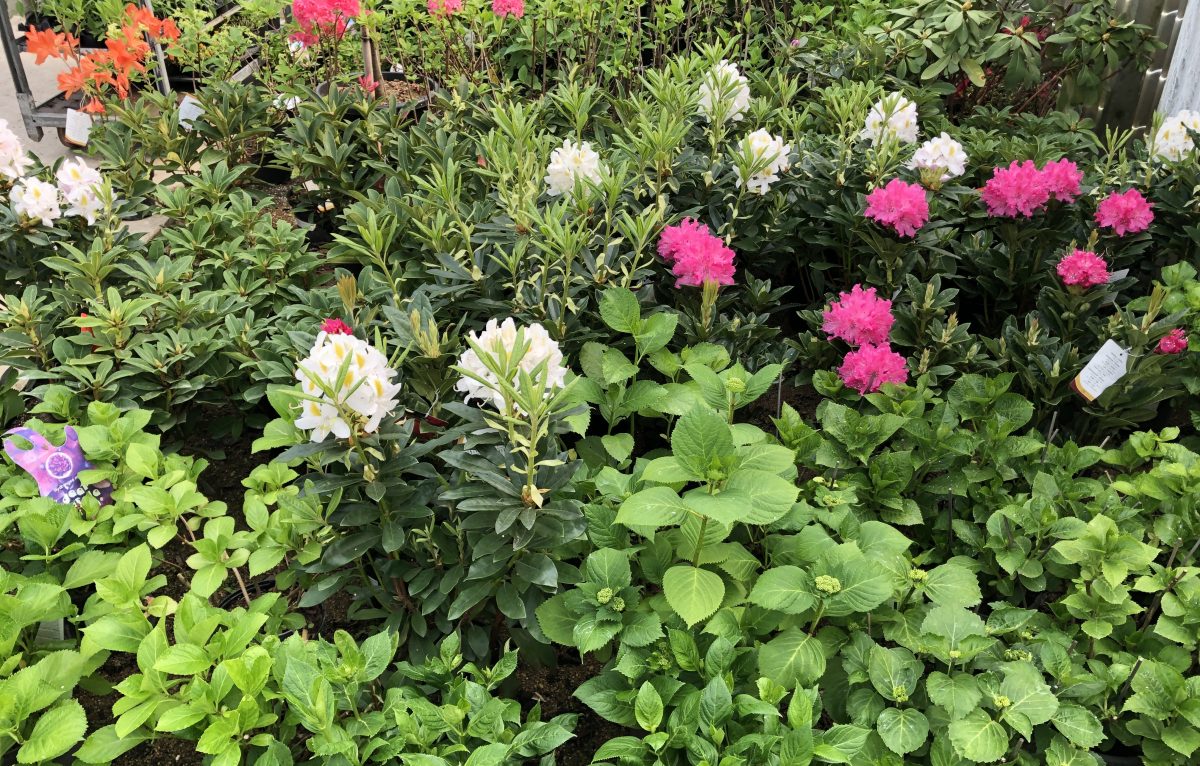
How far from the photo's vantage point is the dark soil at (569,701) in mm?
1626

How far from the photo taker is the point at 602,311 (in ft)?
6.34

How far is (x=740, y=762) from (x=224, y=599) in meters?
1.22

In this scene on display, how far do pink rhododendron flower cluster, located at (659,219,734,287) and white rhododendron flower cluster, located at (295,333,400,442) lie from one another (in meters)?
0.90

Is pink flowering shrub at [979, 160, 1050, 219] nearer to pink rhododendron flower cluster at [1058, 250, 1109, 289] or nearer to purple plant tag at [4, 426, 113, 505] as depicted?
pink rhododendron flower cluster at [1058, 250, 1109, 289]

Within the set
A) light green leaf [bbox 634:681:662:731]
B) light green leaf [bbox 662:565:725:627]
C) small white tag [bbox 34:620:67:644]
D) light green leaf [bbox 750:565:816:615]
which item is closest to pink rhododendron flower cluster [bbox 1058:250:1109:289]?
light green leaf [bbox 750:565:816:615]

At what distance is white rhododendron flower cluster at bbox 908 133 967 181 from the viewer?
8.13 feet

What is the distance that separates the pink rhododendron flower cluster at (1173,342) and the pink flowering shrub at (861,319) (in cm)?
63

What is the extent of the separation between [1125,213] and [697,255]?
1.22m

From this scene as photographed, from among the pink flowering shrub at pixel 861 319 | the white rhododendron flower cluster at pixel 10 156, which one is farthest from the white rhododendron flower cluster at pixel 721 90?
the white rhododendron flower cluster at pixel 10 156

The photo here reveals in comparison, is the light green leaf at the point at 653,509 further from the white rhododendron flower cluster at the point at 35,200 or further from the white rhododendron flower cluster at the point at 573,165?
the white rhododendron flower cluster at the point at 35,200

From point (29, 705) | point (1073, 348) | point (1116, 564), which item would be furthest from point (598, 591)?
point (1073, 348)

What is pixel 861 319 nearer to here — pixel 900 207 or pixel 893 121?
pixel 900 207

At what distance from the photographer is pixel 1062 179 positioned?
2334 millimetres

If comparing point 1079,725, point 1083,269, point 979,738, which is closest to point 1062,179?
point 1083,269
